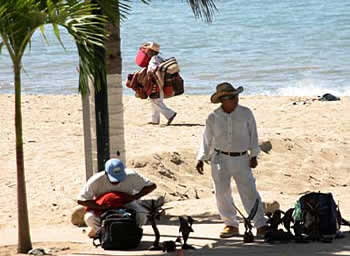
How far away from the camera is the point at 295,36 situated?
3484 centimetres

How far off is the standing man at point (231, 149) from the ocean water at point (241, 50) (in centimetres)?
711

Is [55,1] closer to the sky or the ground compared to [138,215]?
closer to the sky

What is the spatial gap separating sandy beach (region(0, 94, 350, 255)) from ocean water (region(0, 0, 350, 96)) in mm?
1945

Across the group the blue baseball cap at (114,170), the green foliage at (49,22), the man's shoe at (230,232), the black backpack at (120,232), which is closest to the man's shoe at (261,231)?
the man's shoe at (230,232)

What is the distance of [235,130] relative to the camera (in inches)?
396

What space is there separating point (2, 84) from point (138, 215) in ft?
52.4

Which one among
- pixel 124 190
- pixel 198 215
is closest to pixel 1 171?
pixel 198 215

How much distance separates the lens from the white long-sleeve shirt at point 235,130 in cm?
1007

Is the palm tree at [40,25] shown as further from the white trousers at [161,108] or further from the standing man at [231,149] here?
the white trousers at [161,108]

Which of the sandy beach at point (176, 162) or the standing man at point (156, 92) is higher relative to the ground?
the standing man at point (156, 92)

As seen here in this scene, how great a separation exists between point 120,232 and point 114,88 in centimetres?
192

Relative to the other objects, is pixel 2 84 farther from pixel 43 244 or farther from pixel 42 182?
pixel 43 244

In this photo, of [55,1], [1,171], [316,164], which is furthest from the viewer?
[316,164]

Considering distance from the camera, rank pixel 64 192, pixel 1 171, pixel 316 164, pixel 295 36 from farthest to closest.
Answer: pixel 295 36 < pixel 316 164 < pixel 1 171 < pixel 64 192
